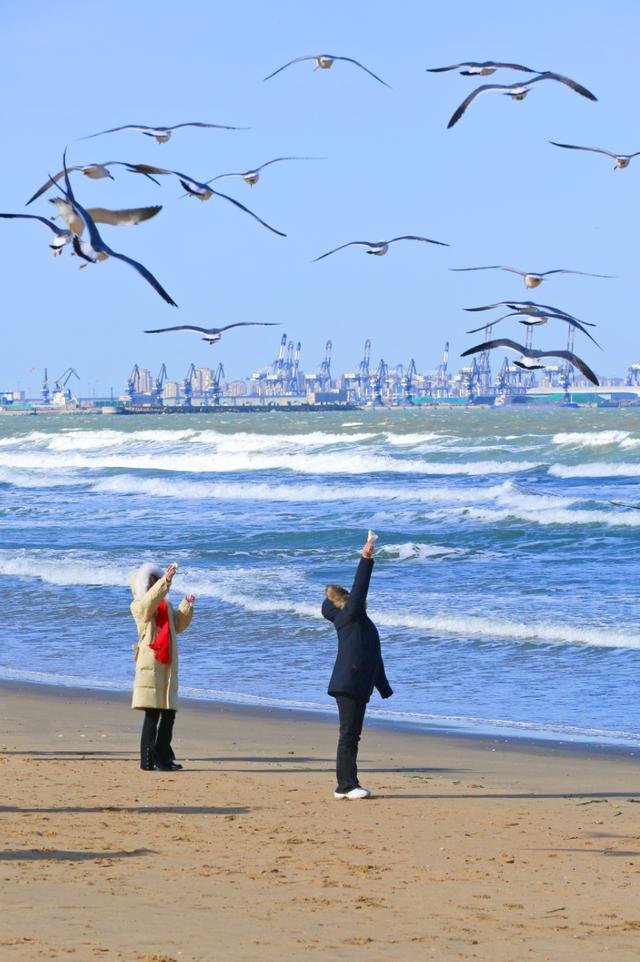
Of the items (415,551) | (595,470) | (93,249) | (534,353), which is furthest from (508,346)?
(595,470)

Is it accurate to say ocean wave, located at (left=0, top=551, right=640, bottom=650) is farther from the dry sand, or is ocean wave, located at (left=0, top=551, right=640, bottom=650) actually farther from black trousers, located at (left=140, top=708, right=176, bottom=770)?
black trousers, located at (left=140, top=708, right=176, bottom=770)

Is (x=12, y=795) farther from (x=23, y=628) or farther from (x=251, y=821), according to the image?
(x=23, y=628)

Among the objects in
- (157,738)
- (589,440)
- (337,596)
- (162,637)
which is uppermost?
(337,596)

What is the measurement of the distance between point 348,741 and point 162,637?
1364 millimetres

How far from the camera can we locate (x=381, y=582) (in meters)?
21.1

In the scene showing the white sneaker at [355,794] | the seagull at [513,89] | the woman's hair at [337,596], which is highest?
the seagull at [513,89]

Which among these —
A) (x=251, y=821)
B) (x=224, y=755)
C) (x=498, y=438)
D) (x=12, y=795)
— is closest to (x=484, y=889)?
(x=251, y=821)

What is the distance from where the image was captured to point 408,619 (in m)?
16.9

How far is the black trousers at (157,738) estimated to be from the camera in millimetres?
9320

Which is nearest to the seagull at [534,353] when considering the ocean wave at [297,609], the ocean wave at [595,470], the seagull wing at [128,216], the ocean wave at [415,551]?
the seagull wing at [128,216]

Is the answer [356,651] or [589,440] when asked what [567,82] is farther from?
[589,440]

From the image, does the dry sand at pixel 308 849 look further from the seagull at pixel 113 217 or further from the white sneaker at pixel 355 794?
the seagull at pixel 113 217

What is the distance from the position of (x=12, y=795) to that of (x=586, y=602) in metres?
11.1

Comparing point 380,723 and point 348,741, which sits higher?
point 348,741
